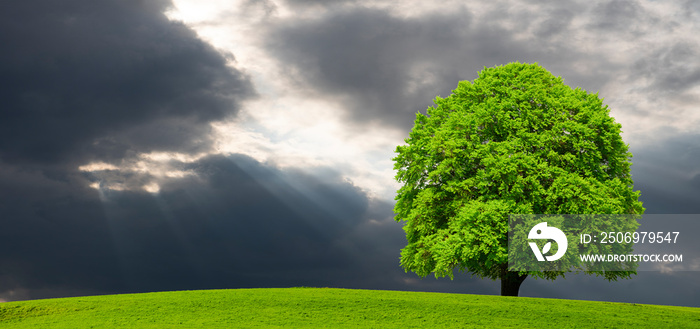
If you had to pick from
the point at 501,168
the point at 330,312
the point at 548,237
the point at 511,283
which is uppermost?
the point at 501,168

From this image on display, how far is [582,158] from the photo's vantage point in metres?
30.5

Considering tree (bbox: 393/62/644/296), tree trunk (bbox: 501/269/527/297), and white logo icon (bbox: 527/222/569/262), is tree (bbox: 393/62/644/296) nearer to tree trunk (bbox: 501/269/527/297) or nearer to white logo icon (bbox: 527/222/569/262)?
tree trunk (bbox: 501/269/527/297)

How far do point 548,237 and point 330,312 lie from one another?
12.8 meters

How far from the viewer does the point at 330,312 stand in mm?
24031

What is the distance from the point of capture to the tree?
1123 inches

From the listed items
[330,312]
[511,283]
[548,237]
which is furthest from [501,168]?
[330,312]

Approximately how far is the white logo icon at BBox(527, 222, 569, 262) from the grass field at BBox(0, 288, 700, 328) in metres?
2.48

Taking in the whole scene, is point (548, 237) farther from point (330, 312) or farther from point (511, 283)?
point (330, 312)

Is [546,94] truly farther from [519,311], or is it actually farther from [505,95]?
[519,311]

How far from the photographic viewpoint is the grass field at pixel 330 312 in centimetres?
2272

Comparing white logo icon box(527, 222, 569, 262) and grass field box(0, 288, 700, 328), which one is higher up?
white logo icon box(527, 222, 569, 262)

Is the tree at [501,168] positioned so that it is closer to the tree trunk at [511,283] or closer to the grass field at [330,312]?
the tree trunk at [511,283]

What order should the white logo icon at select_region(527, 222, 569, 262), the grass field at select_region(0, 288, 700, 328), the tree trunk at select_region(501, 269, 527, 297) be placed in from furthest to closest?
the tree trunk at select_region(501, 269, 527, 297) → the white logo icon at select_region(527, 222, 569, 262) → the grass field at select_region(0, 288, 700, 328)

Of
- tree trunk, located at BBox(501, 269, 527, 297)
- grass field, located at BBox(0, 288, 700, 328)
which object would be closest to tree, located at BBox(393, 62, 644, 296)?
tree trunk, located at BBox(501, 269, 527, 297)
